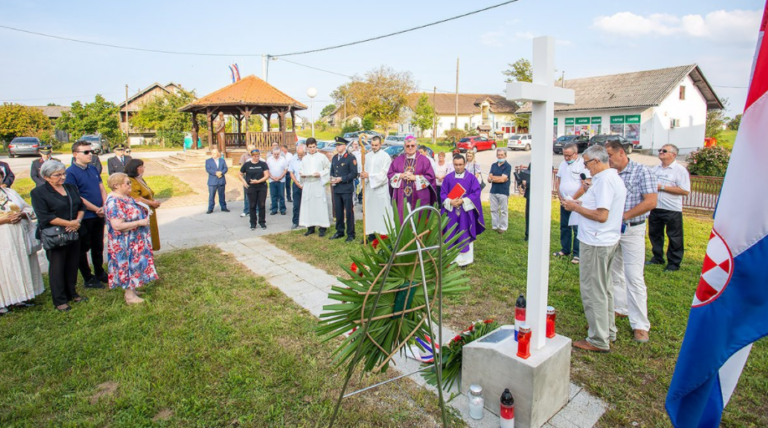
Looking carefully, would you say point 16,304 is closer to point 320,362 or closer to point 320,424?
point 320,362

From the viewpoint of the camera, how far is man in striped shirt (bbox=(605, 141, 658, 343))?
4.30 metres

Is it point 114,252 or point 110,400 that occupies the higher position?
point 114,252

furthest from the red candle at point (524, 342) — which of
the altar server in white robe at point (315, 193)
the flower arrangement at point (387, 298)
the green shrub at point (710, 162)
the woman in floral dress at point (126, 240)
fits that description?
the green shrub at point (710, 162)

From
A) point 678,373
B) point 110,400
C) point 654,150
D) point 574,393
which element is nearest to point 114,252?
point 110,400

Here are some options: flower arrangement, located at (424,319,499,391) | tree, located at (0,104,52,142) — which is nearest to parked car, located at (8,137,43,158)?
tree, located at (0,104,52,142)

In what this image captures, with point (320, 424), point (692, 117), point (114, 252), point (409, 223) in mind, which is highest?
point (692, 117)

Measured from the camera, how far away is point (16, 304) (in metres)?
5.46

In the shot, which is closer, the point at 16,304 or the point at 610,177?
the point at 610,177

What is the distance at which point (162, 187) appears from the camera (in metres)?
16.0

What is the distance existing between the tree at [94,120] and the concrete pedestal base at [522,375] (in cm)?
4287

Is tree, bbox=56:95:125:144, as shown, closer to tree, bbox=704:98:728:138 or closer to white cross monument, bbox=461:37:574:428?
white cross monument, bbox=461:37:574:428

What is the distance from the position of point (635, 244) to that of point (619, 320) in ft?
3.08

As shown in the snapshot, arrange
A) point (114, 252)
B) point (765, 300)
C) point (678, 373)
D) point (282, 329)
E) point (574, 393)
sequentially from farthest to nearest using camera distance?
point (114, 252) < point (282, 329) < point (574, 393) < point (678, 373) < point (765, 300)

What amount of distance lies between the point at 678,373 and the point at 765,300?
18.8 inches
